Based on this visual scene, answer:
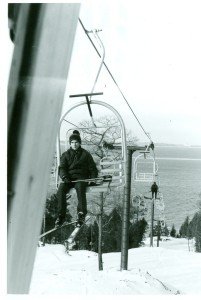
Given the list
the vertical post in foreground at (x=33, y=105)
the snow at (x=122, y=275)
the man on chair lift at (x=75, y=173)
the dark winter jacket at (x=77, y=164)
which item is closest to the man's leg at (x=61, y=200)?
the man on chair lift at (x=75, y=173)

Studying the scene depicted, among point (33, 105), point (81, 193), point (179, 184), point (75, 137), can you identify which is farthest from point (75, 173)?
point (179, 184)

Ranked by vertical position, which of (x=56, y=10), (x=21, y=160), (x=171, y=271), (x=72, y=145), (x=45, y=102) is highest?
(x=72, y=145)

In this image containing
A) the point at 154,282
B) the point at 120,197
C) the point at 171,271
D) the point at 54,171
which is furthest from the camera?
the point at 120,197

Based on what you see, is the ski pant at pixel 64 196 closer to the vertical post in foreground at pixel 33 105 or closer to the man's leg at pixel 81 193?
the man's leg at pixel 81 193

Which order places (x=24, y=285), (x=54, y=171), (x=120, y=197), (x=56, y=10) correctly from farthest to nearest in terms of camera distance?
1. (x=120, y=197)
2. (x=54, y=171)
3. (x=24, y=285)
4. (x=56, y=10)

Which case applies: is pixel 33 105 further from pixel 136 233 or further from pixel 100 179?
pixel 136 233
